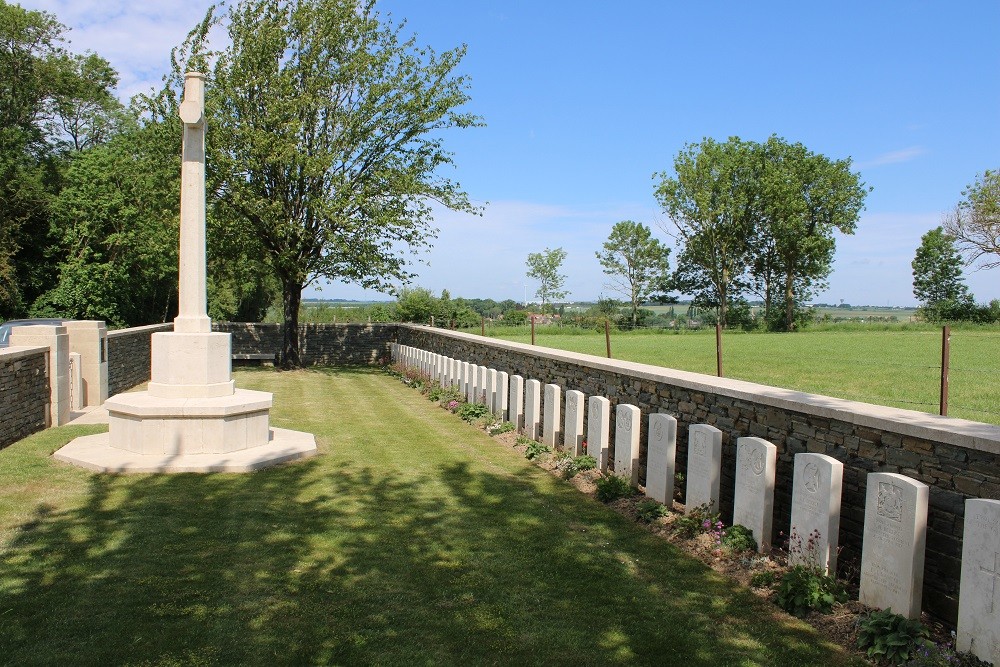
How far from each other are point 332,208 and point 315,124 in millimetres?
2856

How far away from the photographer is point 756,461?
505 centimetres

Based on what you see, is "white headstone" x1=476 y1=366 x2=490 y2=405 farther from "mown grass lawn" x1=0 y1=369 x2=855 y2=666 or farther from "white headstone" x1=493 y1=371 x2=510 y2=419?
"mown grass lawn" x1=0 y1=369 x2=855 y2=666

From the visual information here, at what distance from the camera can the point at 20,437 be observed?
29.2ft

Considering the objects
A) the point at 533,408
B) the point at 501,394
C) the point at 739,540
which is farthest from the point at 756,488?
the point at 501,394

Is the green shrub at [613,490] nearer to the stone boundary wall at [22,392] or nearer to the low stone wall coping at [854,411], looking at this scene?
the low stone wall coping at [854,411]

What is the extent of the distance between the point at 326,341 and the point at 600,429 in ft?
57.8

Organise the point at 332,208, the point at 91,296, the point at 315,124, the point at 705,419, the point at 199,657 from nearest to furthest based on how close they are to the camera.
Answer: the point at 199,657 < the point at 705,419 < the point at 332,208 < the point at 315,124 < the point at 91,296

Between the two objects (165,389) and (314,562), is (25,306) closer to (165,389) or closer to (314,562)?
(165,389)

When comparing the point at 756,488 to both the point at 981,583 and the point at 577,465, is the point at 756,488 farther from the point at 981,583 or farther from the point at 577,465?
the point at 577,465

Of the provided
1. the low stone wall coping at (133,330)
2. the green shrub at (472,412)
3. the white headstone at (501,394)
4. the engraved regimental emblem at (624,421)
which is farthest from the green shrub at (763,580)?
the low stone wall coping at (133,330)

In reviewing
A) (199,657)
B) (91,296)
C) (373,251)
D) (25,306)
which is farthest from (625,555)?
(25,306)

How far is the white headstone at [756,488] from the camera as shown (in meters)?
4.96

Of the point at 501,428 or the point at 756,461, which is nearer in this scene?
the point at 756,461

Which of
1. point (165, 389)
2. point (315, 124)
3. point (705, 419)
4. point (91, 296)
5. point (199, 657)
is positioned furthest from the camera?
point (91, 296)
